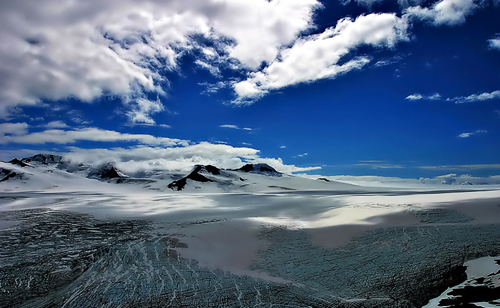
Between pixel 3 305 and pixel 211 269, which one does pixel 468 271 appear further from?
pixel 3 305

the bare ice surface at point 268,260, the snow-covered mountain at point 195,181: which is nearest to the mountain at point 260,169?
the snow-covered mountain at point 195,181

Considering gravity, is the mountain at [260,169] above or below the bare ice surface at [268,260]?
above

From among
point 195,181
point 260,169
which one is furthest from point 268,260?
point 260,169

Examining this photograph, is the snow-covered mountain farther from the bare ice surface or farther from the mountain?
the bare ice surface

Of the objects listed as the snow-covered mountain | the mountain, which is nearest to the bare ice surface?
the snow-covered mountain

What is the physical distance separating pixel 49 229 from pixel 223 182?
8939 cm

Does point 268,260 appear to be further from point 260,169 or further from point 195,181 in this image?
point 260,169

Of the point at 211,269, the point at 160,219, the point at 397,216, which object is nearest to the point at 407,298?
the point at 211,269

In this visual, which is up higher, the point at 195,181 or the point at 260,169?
the point at 260,169

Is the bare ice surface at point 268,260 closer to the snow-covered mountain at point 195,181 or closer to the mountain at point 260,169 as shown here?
the snow-covered mountain at point 195,181

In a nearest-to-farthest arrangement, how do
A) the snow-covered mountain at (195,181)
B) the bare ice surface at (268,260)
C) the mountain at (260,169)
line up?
the bare ice surface at (268,260), the snow-covered mountain at (195,181), the mountain at (260,169)

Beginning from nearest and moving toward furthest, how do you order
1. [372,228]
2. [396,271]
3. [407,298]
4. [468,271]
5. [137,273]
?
[407,298] → [468,271] → [396,271] → [137,273] → [372,228]

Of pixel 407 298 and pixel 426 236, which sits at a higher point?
pixel 426 236

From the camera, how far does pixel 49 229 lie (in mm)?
13555
